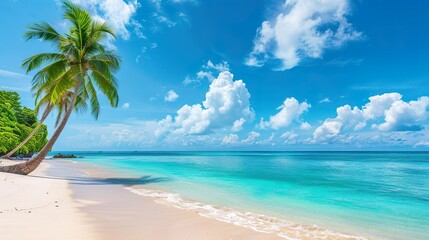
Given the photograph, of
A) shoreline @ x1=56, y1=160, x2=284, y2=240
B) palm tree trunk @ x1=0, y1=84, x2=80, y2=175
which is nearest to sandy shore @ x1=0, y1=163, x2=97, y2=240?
shoreline @ x1=56, y1=160, x2=284, y2=240

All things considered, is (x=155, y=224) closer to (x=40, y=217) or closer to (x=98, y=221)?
(x=98, y=221)

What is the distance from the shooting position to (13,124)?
96.2 ft

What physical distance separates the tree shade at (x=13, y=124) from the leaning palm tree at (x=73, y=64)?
18.7ft

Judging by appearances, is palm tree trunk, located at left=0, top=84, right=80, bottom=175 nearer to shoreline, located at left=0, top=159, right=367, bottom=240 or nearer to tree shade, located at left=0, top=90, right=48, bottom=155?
tree shade, located at left=0, top=90, right=48, bottom=155

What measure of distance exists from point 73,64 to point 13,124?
18.8 metres

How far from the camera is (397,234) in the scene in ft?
24.3

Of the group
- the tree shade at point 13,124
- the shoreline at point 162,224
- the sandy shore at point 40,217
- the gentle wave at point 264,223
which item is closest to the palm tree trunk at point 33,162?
the tree shade at point 13,124

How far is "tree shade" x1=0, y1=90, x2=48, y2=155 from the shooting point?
26.8 meters

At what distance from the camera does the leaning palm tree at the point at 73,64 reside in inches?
627

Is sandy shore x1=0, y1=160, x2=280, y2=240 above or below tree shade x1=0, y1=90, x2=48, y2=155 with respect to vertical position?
below

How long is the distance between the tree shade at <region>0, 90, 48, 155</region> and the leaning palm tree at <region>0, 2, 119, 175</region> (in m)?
5.69

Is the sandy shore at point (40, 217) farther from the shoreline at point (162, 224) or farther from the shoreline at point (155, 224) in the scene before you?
the shoreline at point (155, 224)

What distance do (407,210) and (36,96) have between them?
2156 cm

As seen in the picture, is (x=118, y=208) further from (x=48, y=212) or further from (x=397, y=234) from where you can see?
(x=397, y=234)
